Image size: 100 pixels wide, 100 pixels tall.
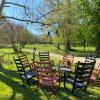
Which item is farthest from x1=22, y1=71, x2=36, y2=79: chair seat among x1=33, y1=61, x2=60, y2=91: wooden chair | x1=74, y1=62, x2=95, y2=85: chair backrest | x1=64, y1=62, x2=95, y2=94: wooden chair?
x1=74, y1=62, x2=95, y2=85: chair backrest

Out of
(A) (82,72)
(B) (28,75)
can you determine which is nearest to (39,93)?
(A) (82,72)

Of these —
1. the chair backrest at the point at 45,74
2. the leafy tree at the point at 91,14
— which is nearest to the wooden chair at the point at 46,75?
the chair backrest at the point at 45,74

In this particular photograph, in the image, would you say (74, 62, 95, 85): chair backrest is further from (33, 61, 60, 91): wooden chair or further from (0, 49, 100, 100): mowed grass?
(33, 61, 60, 91): wooden chair

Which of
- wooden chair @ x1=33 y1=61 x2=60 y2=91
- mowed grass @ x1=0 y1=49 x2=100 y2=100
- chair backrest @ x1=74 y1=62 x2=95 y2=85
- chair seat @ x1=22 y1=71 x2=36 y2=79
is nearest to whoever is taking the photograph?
mowed grass @ x1=0 y1=49 x2=100 y2=100

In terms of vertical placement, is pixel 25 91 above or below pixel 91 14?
below

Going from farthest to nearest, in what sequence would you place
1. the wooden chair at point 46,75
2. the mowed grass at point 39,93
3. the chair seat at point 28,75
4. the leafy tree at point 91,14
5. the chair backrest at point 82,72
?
the leafy tree at point 91,14
the chair seat at point 28,75
the wooden chair at point 46,75
the chair backrest at point 82,72
the mowed grass at point 39,93

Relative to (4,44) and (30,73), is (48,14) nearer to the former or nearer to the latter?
(30,73)

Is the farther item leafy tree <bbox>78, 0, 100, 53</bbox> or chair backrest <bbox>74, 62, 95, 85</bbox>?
leafy tree <bbox>78, 0, 100, 53</bbox>

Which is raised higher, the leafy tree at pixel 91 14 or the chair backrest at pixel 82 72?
the leafy tree at pixel 91 14

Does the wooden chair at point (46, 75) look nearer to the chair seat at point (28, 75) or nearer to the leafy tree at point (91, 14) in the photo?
the chair seat at point (28, 75)

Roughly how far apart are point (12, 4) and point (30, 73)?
305cm

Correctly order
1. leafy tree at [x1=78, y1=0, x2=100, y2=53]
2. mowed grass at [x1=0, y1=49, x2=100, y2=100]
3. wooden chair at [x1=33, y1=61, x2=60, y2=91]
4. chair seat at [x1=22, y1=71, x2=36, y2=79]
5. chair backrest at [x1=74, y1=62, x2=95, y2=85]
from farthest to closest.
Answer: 1. leafy tree at [x1=78, y1=0, x2=100, y2=53]
2. chair seat at [x1=22, y1=71, x2=36, y2=79]
3. wooden chair at [x1=33, y1=61, x2=60, y2=91]
4. chair backrest at [x1=74, y1=62, x2=95, y2=85]
5. mowed grass at [x1=0, y1=49, x2=100, y2=100]

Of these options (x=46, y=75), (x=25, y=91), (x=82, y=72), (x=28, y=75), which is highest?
(x=82, y=72)

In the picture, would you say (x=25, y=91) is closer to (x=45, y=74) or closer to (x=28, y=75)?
(x=45, y=74)
